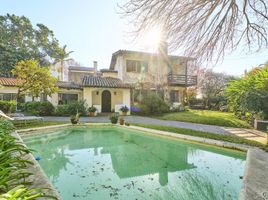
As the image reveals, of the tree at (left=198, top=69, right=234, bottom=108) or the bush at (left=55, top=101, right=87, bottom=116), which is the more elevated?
the tree at (left=198, top=69, right=234, bottom=108)

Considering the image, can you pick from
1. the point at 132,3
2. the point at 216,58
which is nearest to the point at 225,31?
the point at 216,58

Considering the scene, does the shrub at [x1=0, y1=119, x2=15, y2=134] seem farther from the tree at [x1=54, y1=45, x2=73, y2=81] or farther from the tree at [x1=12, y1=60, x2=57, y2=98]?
the tree at [x1=54, y1=45, x2=73, y2=81]

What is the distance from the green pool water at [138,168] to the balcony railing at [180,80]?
14.1 metres

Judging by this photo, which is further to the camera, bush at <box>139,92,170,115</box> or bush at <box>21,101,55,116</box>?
bush at <box>139,92,170,115</box>

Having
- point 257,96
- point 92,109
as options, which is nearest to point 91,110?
point 92,109

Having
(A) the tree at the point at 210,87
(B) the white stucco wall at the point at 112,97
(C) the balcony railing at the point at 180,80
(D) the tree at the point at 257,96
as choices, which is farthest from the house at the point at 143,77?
(D) the tree at the point at 257,96

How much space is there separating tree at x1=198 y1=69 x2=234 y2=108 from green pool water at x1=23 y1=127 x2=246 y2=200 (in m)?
18.8

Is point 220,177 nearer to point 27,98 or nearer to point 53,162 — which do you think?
point 53,162

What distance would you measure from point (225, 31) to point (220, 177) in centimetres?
467

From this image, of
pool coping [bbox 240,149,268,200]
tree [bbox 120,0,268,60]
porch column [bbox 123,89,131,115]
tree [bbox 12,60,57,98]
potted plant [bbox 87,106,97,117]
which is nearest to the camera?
pool coping [bbox 240,149,268,200]

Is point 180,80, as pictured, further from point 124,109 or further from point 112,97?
point 112,97

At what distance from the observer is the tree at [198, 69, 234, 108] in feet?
89.5

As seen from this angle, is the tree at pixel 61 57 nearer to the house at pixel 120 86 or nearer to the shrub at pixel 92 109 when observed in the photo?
the house at pixel 120 86

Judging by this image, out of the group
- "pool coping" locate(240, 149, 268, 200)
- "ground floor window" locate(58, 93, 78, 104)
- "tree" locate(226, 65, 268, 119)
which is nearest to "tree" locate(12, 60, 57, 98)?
"ground floor window" locate(58, 93, 78, 104)
